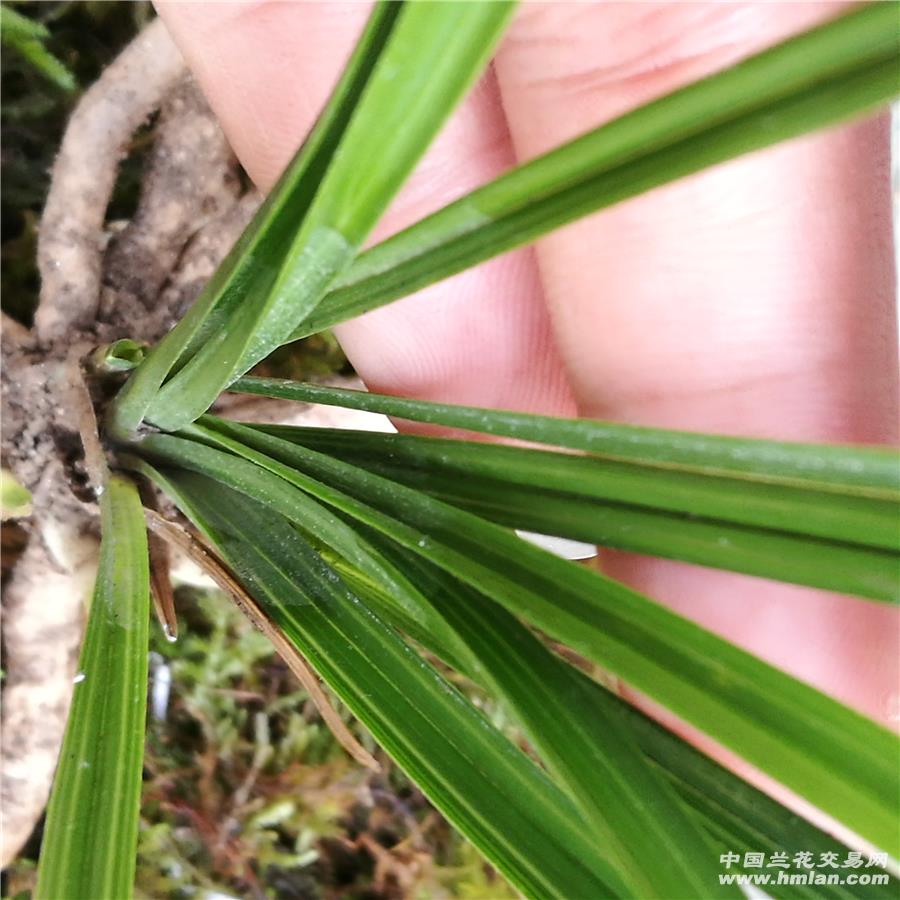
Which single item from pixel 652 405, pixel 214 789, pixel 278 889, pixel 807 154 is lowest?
pixel 278 889

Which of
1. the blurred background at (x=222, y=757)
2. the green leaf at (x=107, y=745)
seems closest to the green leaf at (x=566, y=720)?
the green leaf at (x=107, y=745)

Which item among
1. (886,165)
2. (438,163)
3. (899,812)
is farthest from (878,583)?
(438,163)

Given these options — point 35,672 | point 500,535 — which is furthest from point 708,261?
point 35,672

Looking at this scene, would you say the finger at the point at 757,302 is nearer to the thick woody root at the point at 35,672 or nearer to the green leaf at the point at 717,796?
the green leaf at the point at 717,796

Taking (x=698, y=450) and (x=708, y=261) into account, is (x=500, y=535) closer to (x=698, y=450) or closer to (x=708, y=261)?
(x=698, y=450)

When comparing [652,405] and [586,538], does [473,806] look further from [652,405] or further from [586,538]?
[652,405]

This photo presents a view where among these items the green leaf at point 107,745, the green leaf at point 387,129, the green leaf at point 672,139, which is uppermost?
the green leaf at point 672,139

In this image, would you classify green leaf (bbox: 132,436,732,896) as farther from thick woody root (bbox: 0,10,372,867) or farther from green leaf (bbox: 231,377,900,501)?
thick woody root (bbox: 0,10,372,867)
